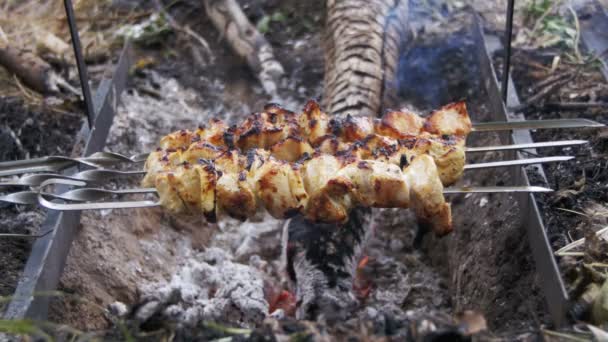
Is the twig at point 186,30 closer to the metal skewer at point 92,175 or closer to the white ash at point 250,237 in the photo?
the white ash at point 250,237

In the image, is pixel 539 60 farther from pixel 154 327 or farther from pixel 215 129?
pixel 154 327

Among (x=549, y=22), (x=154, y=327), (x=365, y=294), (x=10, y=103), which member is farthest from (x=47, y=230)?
(x=549, y=22)

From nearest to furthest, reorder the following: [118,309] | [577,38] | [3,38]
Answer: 1. [118,309]
2. [577,38]
3. [3,38]

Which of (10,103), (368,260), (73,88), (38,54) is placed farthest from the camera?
(38,54)

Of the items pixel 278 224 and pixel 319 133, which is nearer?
pixel 319 133

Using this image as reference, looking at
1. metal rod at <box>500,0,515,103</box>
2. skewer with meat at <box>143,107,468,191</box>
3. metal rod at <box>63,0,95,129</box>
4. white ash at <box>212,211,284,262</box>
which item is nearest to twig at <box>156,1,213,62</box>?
white ash at <box>212,211,284,262</box>

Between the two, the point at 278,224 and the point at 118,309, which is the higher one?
the point at 278,224

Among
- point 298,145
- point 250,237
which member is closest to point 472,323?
point 298,145

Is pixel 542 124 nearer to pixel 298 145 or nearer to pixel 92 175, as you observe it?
pixel 298 145
